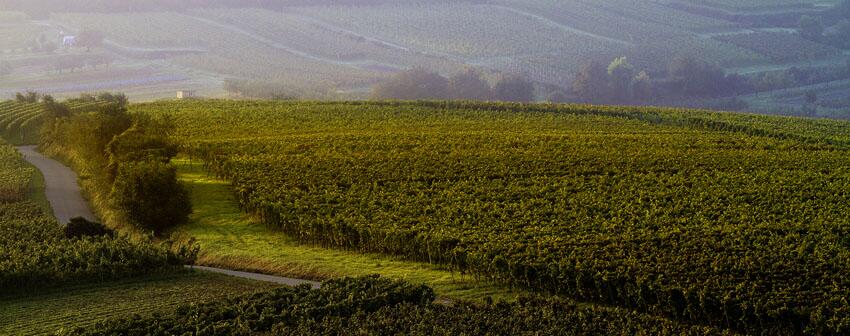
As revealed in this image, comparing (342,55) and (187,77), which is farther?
(342,55)

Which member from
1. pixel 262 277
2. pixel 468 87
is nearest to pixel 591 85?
pixel 468 87

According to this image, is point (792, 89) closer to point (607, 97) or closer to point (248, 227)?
point (607, 97)

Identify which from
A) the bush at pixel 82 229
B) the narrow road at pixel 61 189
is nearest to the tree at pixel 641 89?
the narrow road at pixel 61 189

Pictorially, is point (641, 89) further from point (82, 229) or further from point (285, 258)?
point (82, 229)

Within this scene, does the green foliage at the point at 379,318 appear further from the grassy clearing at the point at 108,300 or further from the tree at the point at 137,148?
the tree at the point at 137,148

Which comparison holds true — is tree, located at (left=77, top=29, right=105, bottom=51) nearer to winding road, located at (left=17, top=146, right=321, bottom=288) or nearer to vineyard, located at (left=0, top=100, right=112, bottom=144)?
vineyard, located at (left=0, top=100, right=112, bottom=144)

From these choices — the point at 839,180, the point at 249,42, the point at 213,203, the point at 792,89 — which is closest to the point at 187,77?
the point at 249,42
